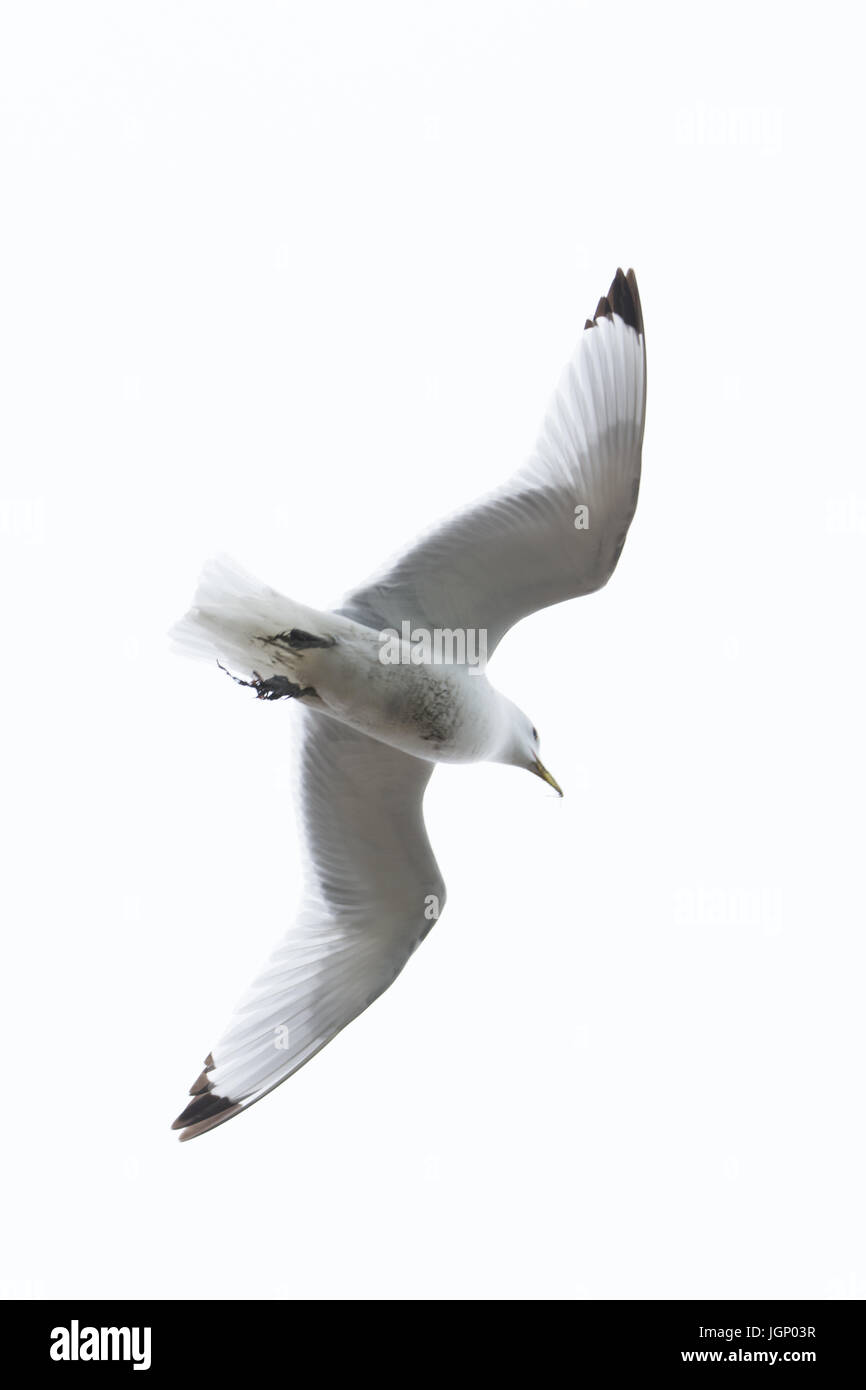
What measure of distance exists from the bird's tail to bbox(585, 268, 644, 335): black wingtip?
3.78 feet

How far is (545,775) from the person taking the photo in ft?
15.3

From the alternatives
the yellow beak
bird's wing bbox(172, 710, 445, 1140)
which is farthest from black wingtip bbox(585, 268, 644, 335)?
bird's wing bbox(172, 710, 445, 1140)

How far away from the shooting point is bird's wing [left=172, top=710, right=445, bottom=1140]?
4641 mm

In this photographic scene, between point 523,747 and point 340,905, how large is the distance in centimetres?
75

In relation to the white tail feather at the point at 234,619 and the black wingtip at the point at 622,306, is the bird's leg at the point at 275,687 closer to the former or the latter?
the white tail feather at the point at 234,619

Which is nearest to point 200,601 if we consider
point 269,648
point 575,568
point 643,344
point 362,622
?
point 269,648

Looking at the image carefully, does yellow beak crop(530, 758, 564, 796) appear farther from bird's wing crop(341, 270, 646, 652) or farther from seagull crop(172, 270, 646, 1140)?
bird's wing crop(341, 270, 646, 652)

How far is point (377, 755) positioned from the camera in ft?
15.4

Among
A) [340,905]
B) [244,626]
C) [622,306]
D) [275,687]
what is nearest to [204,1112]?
[340,905]

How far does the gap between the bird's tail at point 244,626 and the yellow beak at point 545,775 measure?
→ 862mm

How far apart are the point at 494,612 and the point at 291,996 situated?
1254 millimetres

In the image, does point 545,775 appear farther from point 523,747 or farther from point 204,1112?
point 204,1112

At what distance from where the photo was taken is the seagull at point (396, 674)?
13.5 ft

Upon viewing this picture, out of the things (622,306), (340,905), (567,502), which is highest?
(622,306)
